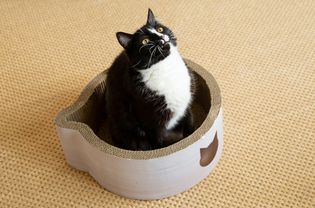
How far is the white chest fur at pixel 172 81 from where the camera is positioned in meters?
1.18

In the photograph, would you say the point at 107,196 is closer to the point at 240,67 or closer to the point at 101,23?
→ the point at 240,67

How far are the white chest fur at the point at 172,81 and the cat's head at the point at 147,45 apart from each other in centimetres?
2

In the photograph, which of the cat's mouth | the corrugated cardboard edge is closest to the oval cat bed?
the corrugated cardboard edge

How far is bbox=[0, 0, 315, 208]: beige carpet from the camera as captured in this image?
1313mm

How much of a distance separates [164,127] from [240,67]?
549 millimetres

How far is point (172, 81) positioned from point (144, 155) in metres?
0.22

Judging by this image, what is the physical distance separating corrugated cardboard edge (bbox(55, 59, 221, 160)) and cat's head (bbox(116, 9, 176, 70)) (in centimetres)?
22

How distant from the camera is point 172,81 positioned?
3.97 feet

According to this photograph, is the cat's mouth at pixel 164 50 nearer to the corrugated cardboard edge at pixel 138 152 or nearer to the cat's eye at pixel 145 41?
the cat's eye at pixel 145 41

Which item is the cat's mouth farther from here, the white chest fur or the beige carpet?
the beige carpet

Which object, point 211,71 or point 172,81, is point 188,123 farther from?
point 211,71

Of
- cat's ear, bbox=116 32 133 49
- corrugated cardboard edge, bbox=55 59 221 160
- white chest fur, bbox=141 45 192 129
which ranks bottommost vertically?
corrugated cardboard edge, bbox=55 59 221 160

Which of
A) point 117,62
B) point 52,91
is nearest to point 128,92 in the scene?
point 117,62

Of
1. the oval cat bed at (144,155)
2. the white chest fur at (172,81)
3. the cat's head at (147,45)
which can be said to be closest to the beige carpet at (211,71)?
the oval cat bed at (144,155)
